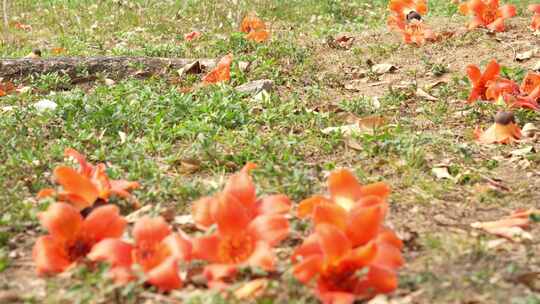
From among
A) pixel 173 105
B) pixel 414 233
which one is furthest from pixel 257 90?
pixel 414 233

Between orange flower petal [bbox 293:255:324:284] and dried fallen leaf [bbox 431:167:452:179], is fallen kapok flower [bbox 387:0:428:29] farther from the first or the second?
orange flower petal [bbox 293:255:324:284]

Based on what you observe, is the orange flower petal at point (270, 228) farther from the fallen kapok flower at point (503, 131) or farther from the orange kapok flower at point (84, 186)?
the fallen kapok flower at point (503, 131)

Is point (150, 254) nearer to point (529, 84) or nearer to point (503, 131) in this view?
point (503, 131)

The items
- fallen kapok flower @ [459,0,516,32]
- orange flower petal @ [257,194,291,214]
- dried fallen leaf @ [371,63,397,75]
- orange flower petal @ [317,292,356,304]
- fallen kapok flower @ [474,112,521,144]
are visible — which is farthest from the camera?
fallen kapok flower @ [459,0,516,32]

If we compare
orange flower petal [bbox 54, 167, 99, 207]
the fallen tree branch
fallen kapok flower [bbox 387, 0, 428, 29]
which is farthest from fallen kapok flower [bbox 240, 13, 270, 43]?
orange flower petal [bbox 54, 167, 99, 207]

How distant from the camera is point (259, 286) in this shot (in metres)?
1.99

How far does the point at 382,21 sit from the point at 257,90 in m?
3.95

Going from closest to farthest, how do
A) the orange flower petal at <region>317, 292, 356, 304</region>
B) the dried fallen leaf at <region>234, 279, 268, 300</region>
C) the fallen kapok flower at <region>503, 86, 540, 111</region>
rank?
1. the orange flower petal at <region>317, 292, 356, 304</region>
2. the dried fallen leaf at <region>234, 279, 268, 300</region>
3. the fallen kapok flower at <region>503, 86, 540, 111</region>

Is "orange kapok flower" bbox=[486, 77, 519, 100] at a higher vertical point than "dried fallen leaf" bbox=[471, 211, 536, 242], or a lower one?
lower

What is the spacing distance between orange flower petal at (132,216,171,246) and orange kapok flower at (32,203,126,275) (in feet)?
0.41

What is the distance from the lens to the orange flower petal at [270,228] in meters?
2.06

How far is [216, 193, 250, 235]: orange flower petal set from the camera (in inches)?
81.5

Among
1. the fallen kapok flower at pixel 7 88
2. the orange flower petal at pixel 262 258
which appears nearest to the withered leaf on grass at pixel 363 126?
the orange flower petal at pixel 262 258

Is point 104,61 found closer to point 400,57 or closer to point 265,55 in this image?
point 265,55
